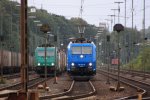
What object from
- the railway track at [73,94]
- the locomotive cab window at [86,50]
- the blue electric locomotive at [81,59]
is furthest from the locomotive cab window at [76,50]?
the railway track at [73,94]

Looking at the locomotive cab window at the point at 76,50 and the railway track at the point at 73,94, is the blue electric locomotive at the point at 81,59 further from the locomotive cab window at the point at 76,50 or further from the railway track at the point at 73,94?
the railway track at the point at 73,94

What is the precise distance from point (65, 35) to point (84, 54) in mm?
88557

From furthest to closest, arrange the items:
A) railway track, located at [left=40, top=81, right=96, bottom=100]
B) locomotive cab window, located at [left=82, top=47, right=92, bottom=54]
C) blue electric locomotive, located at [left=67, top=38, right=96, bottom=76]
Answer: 1. locomotive cab window, located at [left=82, top=47, right=92, bottom=54]
2. blue electric locomotive, located at [left=67, top=38, right=96, bottom=76]
3. railway track, located at [left=40, top=81, right=96, bottom=100]

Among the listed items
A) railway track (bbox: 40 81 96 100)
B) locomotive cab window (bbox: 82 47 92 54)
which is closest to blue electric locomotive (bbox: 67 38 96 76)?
locomotive cab window (bbox: 82 47 92 54)

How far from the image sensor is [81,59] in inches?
1831

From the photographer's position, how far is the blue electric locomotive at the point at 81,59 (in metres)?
46.1

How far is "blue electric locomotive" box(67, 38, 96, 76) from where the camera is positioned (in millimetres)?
46094

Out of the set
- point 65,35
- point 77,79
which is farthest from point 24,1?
point 65,35

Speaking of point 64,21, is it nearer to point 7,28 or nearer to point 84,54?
point 7,28

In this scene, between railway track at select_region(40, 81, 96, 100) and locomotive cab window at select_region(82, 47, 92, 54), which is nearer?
railway track at select_region(40, 81, 96, 100)

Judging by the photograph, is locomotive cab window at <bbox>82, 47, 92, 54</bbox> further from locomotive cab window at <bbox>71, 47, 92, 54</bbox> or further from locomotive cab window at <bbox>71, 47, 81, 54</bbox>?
locomotive cab window at <bbox>71, 47, 81, 54</bbox>

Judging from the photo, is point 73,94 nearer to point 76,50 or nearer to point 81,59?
point 81,59

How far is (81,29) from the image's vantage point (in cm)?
5356

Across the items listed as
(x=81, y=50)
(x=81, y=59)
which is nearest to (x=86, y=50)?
(x=81, y=50)
